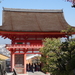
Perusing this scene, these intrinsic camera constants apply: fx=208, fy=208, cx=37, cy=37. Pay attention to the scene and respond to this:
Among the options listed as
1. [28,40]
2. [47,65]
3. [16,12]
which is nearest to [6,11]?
[16,12]

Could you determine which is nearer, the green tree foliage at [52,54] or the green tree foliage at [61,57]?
the green tree foliage at [61,57]

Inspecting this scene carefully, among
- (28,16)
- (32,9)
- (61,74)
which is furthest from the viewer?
(32,9)

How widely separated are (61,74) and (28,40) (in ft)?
40.5

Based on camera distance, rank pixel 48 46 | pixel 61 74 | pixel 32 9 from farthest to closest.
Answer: pixel 32 9
pixel 48 46
pixel 61 74

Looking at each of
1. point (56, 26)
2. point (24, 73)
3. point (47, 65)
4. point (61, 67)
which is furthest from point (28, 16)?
point (61, 67)

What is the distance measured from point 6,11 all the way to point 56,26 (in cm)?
798

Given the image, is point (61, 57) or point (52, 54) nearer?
point (61, 57)

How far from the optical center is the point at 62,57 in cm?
1484

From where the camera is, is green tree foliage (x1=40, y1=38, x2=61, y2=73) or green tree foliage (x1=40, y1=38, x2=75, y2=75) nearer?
green tree foliage (x1=40, y1=38, x2=75, y2=75)

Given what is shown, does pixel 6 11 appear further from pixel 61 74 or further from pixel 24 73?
pixel 61 74

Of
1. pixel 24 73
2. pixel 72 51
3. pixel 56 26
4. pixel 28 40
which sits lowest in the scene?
pixel 24 73

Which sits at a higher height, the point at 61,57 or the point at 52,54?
the point at 52,54

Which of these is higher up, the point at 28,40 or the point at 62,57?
the point at 28,40

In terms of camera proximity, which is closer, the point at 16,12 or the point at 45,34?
the point at 45,34
